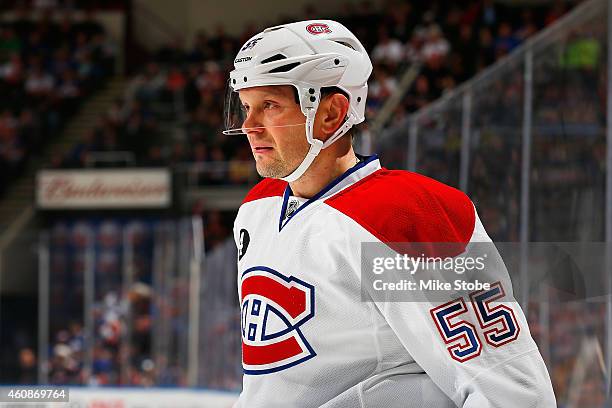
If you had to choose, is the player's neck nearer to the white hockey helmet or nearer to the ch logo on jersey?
the white hockey helmet

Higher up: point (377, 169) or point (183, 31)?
point (183, 31)

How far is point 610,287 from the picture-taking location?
2.02 meters

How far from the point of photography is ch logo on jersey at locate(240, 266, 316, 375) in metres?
1.55

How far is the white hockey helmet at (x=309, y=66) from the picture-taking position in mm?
1651

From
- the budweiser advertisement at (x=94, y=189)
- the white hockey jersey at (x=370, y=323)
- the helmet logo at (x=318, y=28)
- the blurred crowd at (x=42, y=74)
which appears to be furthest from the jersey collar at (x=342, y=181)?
the blurred crowd at (x=42, y=74)

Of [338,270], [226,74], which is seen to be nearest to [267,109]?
[338,270]

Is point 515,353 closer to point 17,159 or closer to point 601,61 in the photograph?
point 601,61

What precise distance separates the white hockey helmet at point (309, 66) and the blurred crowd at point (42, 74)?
12894 millimetres

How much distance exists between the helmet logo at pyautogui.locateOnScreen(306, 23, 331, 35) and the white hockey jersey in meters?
0.21

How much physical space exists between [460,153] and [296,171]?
1.70m

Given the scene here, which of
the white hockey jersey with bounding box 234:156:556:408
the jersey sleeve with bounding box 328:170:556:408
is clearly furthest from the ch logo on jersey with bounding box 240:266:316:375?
the jersey sleeve with bounding box 328:170:556:408

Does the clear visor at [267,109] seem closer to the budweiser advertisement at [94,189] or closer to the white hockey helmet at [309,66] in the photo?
the white hockey helmet at [309,66]

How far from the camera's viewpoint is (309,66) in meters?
1.65

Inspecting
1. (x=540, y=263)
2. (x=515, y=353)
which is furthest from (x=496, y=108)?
(x=515, y=353)
